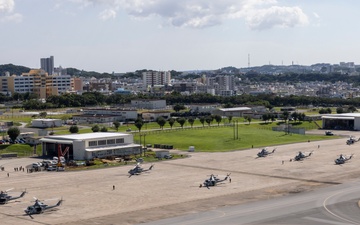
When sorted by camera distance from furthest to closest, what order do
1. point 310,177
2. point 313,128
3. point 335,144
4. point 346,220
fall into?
point 313,128, point 335,144, point 310,177, point 346,220

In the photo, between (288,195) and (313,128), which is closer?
(288,195)

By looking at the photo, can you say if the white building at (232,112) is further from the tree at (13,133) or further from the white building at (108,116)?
the tree at (13,133)

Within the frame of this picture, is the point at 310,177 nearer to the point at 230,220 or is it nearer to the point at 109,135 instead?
the point at 230,220

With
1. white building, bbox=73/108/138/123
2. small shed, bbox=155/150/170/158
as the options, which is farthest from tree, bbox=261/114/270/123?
small shed, bbox=155/150/170/158

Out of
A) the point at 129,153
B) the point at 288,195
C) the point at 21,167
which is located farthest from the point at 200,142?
the point at 288,195

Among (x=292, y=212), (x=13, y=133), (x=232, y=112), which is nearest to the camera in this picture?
(x=292, y=212)

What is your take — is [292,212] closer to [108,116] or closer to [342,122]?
[342,122]

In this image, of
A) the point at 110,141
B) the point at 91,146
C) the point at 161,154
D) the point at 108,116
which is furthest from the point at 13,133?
the point at 108,116
